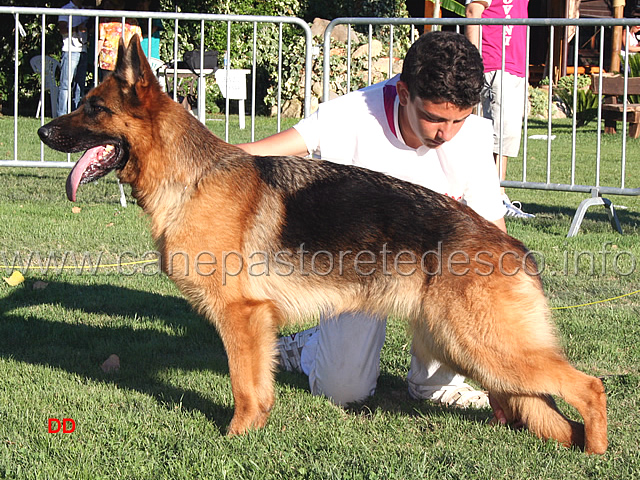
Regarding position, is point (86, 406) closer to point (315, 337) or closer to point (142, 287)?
point (315, 337)

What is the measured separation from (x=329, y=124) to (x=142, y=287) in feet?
7.94

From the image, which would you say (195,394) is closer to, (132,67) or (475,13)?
(132,67)

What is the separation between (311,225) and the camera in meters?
3.21

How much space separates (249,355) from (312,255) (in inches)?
21.5

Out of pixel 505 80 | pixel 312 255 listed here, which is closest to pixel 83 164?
pixel 312 255

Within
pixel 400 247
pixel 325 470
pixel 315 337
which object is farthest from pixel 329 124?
pixel 325 470

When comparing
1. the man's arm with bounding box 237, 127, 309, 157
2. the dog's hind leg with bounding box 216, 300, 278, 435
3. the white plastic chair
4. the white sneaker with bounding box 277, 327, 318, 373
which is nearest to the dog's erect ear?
the man's arm with bounding box 237, 127, 309, 157

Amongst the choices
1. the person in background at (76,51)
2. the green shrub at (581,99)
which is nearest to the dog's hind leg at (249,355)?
the person in background at (76,51)

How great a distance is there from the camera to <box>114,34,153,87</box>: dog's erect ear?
3180 millimetres

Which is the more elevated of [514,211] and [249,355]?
[514,211]

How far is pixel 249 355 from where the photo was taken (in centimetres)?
317

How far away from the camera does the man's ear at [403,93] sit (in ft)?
11.2

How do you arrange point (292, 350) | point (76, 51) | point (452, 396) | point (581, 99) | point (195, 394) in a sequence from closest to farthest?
point (195, 394) → point (452, 396) → point (292, 350) → point (76, 51) → point (581, 99)

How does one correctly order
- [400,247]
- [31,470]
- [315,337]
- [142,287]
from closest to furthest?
1. [31,470]
2. [400,247]
3. [315,337]
4. [142,287]
